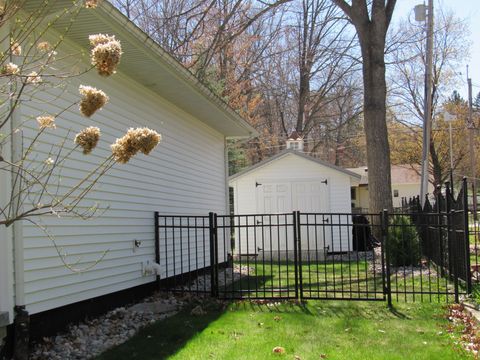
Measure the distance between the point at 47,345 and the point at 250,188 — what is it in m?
11.2

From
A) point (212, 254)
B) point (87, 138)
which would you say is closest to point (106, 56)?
point (87, 138)

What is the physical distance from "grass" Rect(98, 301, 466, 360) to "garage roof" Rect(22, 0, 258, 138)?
3204mm

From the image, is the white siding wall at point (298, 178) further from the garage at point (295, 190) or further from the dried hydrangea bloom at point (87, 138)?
the dried hydrangea bloom at point (87, 138)

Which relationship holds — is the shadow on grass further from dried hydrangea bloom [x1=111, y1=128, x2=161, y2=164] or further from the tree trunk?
the tree trunk

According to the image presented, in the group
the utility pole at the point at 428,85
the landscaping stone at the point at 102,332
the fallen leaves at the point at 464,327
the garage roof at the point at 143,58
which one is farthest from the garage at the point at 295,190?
the fallen leaves at the point at 464,327

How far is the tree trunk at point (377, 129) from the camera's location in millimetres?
11625

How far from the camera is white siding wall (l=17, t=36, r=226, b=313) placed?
5.27 metres

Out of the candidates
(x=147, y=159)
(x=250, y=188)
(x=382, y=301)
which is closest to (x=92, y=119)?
(x=147, y=159)

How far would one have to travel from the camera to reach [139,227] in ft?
25.0

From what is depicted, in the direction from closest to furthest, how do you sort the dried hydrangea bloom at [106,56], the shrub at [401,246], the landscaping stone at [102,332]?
the dried hydrangea bloom at [106,56] → the landscaping stone at [102,332] → the shrub at [401,246]

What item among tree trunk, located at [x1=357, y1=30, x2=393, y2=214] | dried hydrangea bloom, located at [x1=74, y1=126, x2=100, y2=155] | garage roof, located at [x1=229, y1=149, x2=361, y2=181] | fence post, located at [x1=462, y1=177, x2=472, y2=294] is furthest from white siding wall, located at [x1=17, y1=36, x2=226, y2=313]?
garage roof, located at [x1=229, y1=149, x2=361, y2=181]

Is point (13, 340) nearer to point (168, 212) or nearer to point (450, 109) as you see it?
point (168, 212)

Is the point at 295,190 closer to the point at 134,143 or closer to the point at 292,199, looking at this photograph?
the point at 292,199

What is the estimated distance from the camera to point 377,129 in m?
11.6
